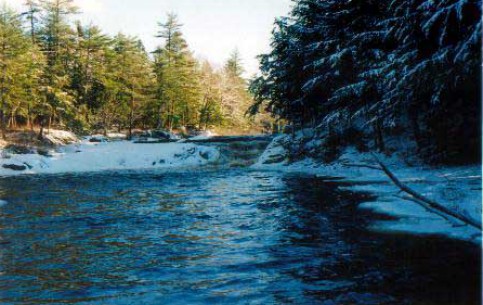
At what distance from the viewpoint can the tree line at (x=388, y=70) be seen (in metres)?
13.1

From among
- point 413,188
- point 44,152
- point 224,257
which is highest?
point 44,152

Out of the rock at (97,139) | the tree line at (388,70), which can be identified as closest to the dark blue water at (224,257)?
the tree line at (388,70)

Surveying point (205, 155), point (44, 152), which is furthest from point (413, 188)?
point (44, 152)

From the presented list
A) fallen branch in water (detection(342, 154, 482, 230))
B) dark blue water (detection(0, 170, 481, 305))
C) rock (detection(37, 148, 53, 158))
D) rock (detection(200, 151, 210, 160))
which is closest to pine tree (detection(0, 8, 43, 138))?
rock (detection(37, 148, 53, 158))

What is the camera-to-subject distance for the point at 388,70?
60.7ft

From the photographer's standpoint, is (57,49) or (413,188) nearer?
(413,188)

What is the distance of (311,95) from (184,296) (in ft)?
78.9

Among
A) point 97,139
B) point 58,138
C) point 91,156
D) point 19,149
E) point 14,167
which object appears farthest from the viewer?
point 97,139

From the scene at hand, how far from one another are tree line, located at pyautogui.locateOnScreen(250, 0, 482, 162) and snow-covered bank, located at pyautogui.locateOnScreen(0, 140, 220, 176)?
693cm

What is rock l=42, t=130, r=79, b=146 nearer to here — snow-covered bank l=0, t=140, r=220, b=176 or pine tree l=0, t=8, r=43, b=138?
snow-covered bank l=0, t=140, r=220, b=176

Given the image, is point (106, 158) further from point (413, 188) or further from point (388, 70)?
point (413, 188)

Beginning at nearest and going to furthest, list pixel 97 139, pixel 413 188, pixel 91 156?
pixel 413 188, pixel 91 156, pixel 97 139

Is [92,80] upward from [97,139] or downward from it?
upward

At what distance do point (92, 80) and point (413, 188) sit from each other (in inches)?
1598
